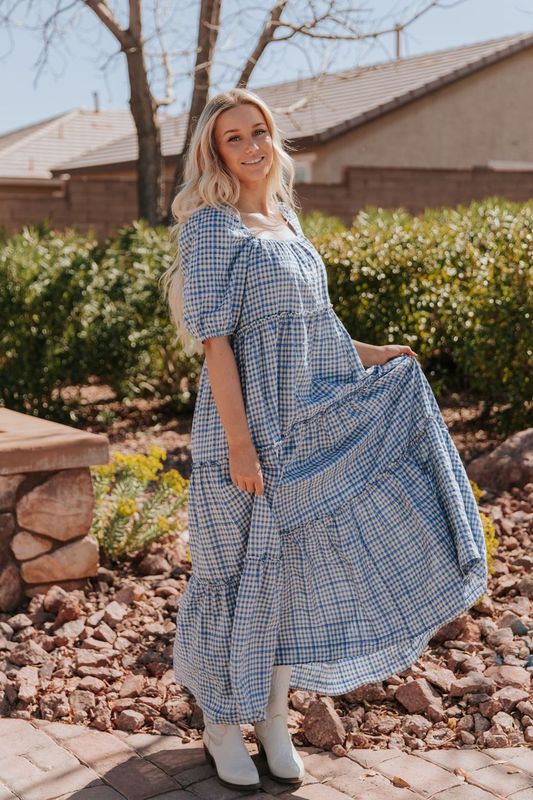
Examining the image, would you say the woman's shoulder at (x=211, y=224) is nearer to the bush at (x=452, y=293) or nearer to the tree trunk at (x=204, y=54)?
the bush at (x=452, y=293)

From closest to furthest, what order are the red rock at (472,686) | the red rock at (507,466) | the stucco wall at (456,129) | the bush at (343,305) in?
1. the red rock at (472,686)
2. the red rock at (507,466)
3. the bush at (343,305)
4. the stucco wall at (456,129)

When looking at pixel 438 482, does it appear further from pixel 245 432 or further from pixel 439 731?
pixel 439 731

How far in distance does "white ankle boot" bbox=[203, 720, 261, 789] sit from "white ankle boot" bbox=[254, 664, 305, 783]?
0.20ft

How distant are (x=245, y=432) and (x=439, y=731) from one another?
1158 millimetres

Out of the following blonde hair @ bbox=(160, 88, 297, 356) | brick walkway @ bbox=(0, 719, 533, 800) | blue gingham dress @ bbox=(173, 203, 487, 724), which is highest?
blonde hair @ bbox=(160, 88, 297, 356)

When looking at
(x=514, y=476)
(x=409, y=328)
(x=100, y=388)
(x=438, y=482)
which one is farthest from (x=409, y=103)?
(x=438, y=482)

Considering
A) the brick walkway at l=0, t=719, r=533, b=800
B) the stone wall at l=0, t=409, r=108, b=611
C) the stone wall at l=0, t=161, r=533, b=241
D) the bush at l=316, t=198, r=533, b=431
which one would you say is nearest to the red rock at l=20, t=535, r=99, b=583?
the stone wall at l=0, t=409, r=108, b=611

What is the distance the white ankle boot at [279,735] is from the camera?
277cm

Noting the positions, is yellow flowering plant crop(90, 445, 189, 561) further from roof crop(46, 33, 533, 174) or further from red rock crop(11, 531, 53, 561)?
roof crop(46, 33, 533, 174)

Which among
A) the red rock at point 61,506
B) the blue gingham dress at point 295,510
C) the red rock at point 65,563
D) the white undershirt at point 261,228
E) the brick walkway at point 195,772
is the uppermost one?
the white undershirt at point 261,228

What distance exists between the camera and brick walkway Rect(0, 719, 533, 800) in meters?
2.70

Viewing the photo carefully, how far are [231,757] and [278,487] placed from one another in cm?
A: 74

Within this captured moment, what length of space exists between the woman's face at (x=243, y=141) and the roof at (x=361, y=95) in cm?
1222

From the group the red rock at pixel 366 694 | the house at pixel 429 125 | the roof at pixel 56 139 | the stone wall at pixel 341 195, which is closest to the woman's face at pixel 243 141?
the red rock at pixel 366 694
